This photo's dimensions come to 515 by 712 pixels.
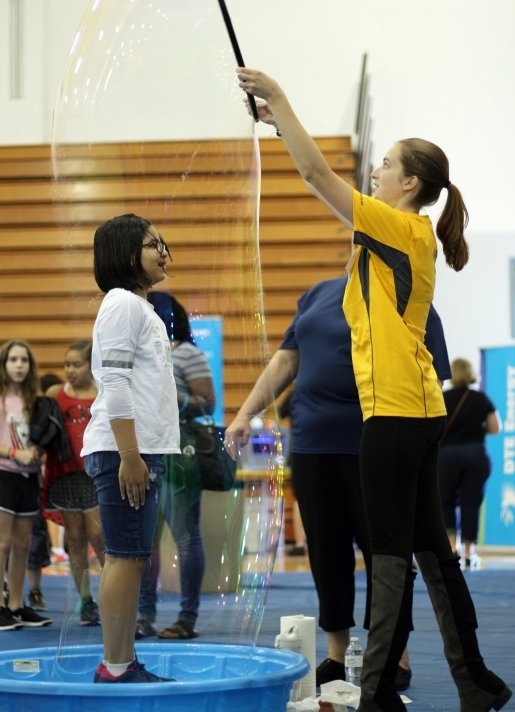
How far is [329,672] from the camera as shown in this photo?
266 cm

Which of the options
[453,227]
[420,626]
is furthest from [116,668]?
[420,626]

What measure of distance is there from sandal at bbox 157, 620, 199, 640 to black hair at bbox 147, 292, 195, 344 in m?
0.59

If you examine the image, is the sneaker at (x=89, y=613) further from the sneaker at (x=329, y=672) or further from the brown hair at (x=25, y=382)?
the brown hair at (x=25, y=382)

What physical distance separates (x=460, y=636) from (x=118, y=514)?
2.28 feet

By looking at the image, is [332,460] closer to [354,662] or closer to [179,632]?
[354,662]

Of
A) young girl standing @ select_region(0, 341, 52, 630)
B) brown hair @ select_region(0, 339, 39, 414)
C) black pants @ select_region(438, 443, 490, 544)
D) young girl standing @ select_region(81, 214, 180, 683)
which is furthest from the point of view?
black pants @ select_region(438, 443, 490, 544)

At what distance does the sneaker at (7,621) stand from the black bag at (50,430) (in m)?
0.56

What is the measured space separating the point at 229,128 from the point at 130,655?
1003 millimetres

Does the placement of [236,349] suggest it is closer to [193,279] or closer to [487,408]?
[193,279]

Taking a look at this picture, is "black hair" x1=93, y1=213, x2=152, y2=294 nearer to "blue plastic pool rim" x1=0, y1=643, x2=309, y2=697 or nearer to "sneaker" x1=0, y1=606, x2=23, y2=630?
"blue plastic pool rim" x1=0, y1=643, x2=309, y2=697

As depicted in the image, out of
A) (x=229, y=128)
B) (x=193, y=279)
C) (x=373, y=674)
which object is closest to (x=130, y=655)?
(x=373, y=674)

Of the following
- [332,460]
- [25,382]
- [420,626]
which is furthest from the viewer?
[25,382]

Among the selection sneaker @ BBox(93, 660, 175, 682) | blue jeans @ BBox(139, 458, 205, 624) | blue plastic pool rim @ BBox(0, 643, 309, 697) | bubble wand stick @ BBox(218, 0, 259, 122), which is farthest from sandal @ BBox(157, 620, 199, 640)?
bubble wand stick @ BBox(218, 0, 259, 122)

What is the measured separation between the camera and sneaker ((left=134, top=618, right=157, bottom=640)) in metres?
Result: 2.38
